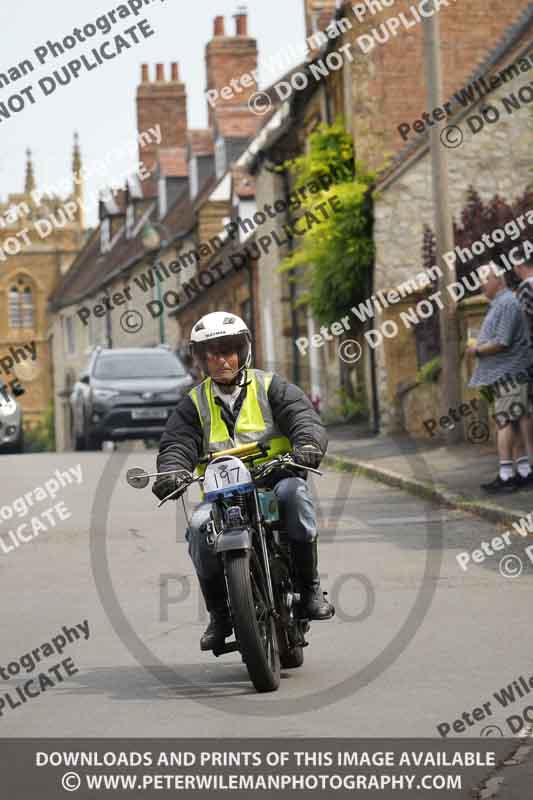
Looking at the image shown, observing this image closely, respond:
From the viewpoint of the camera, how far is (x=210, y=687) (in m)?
7.25

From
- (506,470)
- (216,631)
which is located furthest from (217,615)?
(506,470)

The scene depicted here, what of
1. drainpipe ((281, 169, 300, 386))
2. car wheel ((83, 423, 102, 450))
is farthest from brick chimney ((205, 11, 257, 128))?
car wheel ((83, 423, 102, 450))

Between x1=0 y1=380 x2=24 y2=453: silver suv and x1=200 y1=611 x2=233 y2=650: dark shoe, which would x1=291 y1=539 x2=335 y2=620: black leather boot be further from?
x1=0 y1=380 x2=24 y2=453: silver suv

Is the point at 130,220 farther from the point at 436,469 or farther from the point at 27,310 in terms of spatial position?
the point at 436,469

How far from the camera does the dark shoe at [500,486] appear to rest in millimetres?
14102

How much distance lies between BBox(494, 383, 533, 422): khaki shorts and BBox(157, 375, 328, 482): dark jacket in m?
6.58

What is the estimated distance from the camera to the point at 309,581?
751 centimetres

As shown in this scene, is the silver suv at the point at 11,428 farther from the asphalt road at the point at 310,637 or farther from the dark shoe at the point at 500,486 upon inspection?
the dark shoe at the point at 500,486

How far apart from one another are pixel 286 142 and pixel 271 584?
31052mm

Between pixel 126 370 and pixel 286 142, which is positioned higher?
pixel 286 142

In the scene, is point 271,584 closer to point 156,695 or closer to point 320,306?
point 156,695

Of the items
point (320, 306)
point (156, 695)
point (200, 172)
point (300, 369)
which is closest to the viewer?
point (156, 695)
